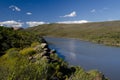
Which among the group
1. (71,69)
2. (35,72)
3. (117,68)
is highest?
(35,72)

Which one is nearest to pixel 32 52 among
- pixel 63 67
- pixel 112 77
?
pixel 63 67

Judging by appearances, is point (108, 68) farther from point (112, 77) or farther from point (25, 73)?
point (25, 73)

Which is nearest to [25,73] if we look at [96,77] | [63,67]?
[96,77]

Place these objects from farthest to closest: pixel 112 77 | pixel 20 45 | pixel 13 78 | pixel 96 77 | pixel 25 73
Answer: pixel 20 45, pixel 112 77, pixel 96 77, pixel 25 73, pixel 13 78

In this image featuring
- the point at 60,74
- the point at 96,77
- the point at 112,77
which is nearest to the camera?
the point at 96,77

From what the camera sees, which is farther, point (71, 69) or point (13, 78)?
point (71, 69)

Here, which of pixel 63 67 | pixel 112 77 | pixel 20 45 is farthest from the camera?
pixel 20 45

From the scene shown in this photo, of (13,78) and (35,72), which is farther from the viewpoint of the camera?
(35,72)

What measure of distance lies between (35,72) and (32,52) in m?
36.7

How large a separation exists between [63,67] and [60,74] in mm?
5299

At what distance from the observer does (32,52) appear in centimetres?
5759

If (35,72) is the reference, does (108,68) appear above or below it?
below

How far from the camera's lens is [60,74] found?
146 feet

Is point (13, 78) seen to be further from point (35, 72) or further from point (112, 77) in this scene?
point (112, 77)
